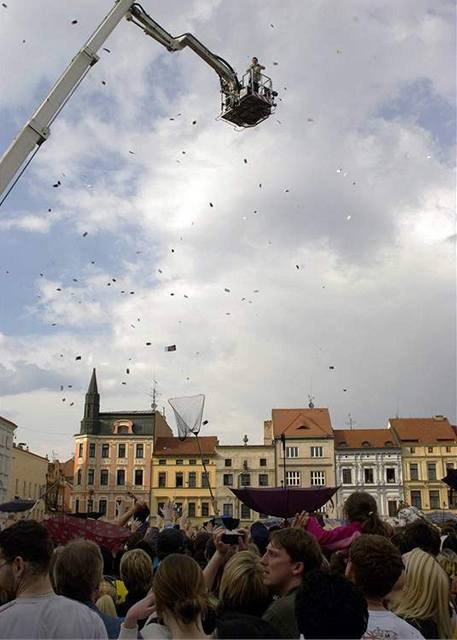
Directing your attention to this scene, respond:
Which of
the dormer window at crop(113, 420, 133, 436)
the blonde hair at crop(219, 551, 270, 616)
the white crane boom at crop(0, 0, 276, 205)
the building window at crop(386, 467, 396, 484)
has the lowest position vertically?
the blonde hair at crop(219, 551, 270, 616)

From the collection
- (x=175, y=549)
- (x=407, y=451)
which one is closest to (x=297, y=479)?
(x=407, y=451)

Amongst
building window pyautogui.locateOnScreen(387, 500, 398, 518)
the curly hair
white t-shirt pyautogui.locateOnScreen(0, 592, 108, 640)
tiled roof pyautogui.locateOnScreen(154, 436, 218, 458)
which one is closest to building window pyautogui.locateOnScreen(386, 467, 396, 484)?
building window pyautogui.locateOnScreen(387, 500, 398, 518)

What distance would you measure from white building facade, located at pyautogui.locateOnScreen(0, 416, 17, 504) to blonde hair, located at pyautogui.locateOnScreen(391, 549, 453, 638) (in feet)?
246

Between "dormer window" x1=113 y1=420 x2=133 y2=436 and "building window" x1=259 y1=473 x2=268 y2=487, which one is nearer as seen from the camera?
"building window" x1=259 y1=473 x2=268 y2=487

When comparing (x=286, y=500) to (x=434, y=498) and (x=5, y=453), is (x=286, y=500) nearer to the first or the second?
(x=434, y=498)

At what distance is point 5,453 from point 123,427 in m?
13.4

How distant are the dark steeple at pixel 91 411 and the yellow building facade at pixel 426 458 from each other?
114 feet

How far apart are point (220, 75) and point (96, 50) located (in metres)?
3.18

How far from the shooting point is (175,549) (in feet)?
23.8

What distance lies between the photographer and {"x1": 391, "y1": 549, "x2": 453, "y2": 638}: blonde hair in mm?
4738

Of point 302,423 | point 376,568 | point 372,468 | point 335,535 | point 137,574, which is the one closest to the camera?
point 376,568

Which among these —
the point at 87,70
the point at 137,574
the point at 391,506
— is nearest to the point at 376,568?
the point at 137,574

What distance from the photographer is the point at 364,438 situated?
257ft

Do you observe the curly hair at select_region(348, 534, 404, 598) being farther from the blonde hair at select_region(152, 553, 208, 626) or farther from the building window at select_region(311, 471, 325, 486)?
the building window at select_region(311, 471, 325, 486)
